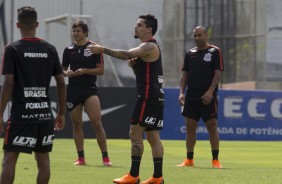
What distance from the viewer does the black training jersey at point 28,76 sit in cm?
973

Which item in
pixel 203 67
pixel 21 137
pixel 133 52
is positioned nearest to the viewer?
pixel 21 137

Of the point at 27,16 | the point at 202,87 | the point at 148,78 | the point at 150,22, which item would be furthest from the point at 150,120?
the point at 202,87

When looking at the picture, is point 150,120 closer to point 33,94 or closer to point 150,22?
point 150,22

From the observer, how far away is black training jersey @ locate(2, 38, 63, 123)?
9.73m

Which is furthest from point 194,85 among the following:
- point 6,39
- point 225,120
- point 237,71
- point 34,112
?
point 237,71

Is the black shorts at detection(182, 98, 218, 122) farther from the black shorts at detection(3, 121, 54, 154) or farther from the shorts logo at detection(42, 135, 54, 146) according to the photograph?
the black shorts at detection(3, 121, 54, 154)

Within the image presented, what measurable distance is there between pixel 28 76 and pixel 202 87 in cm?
627

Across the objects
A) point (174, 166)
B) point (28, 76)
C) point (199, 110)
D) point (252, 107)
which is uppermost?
point (28, 76)

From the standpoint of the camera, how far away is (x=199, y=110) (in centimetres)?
1578

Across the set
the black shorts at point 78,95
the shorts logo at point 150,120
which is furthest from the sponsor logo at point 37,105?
the black shorts at point 78,95

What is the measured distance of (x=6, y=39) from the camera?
147ft

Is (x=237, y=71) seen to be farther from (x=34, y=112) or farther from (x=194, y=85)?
(x=34, y=112)

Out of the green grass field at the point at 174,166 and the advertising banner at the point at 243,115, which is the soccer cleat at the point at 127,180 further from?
the advertising banner at the point at 243,115

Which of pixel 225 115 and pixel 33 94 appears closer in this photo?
pixel 33 94
